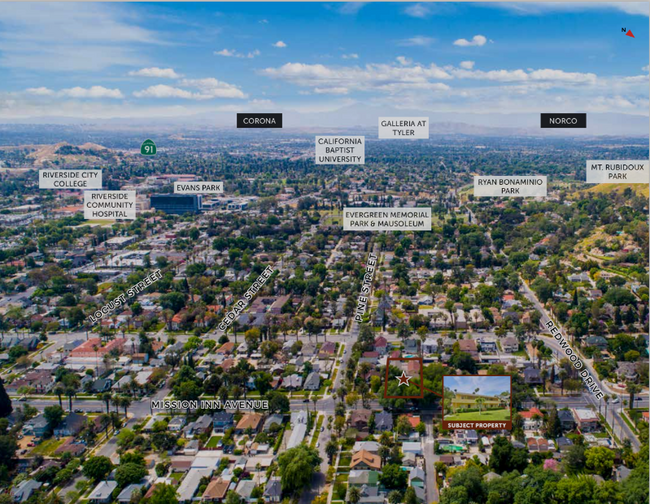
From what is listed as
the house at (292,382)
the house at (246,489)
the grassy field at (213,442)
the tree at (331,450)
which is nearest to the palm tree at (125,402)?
the grassy field at (213,442)

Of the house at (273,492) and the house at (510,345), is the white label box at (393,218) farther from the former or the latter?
the house at (510,345)

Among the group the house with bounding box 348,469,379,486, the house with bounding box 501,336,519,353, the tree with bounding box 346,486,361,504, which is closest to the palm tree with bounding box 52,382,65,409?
the house with bounding box 348,469,379,486

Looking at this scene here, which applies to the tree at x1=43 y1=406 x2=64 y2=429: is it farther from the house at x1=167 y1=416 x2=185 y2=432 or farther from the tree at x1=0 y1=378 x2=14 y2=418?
the house at x1=167 y1=416 x2=185 y2=432

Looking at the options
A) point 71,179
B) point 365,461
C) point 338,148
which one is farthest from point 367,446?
point 71,179

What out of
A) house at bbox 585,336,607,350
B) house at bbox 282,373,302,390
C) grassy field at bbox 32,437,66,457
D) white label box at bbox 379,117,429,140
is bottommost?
grassy field at bbox 32,437,66,457

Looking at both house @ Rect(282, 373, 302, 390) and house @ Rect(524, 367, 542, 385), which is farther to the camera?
house @ Rect(282, 373, 302, 390)

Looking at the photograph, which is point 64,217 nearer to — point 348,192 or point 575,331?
point 348,192
